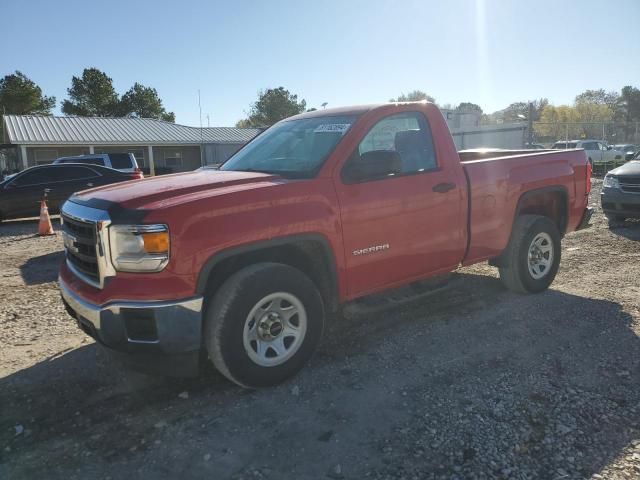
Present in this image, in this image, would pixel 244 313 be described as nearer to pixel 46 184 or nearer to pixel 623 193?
pixel 623 193

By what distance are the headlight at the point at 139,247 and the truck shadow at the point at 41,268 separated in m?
4.26

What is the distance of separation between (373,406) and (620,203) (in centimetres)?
837

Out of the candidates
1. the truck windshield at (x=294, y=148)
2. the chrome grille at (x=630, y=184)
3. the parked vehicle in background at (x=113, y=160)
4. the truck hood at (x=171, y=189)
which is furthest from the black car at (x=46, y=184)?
the chrome grille at (x=630, y=184)

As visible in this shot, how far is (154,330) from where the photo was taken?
3.04 meters

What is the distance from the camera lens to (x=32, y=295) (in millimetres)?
5949

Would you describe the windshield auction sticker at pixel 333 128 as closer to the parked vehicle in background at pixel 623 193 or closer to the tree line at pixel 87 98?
the parked vehicle in background at pixel 623 193

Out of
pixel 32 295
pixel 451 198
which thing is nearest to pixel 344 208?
pixel 451 198

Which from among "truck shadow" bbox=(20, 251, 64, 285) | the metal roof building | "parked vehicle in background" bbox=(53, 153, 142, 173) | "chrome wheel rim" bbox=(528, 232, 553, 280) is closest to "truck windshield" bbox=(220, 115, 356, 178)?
"chrome wheel rim" bbox=(528, 232, 553, 280)

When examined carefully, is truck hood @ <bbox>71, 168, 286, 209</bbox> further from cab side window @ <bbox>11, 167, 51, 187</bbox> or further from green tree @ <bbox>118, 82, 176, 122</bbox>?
green tree @ <bbox>118, 82, 176, 122</bbox>

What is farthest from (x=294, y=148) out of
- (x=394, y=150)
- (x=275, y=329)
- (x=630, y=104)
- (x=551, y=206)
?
(x=630, y=104)

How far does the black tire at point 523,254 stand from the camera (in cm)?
525

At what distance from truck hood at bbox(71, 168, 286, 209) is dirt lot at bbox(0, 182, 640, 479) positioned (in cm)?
136

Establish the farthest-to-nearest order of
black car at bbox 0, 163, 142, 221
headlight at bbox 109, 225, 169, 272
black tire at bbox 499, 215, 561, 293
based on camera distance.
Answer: black car at bbox 0, 163, 142, 221
black tire at bbox 499, 215, 561, 293
headlight at bbox 109, 225, 169, 272

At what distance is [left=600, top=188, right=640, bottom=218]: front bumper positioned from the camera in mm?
9289
